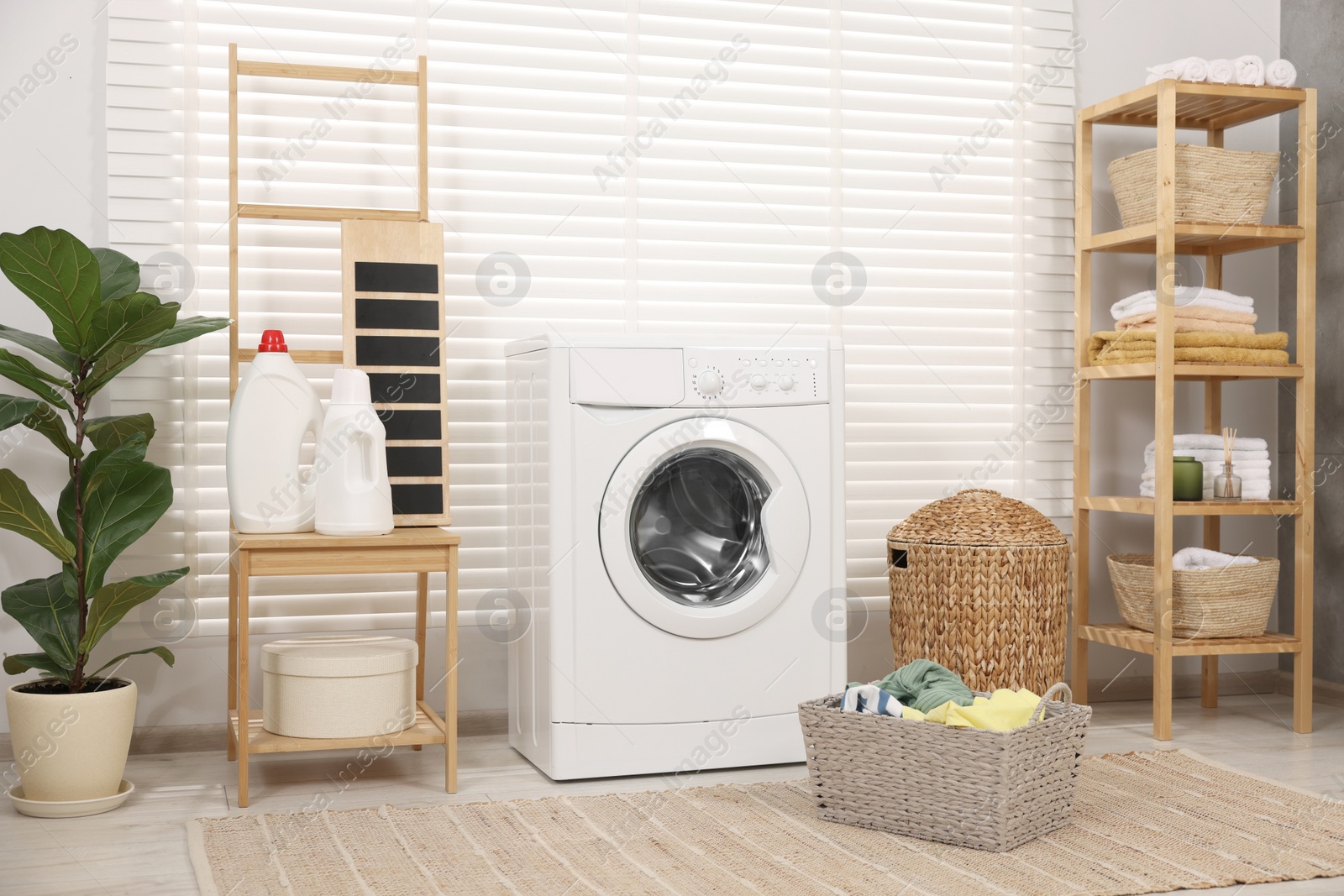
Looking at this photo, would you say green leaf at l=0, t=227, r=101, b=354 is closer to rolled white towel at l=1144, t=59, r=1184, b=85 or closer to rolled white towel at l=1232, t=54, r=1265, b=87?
rolled white towel at l=1144, t=59, r=1184, b=85

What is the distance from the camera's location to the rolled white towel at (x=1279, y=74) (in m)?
2.84

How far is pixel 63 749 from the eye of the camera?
2143 millimetres

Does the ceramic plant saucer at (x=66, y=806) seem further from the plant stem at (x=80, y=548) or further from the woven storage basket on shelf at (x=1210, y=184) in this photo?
the woven storage basket on shelf at (x=1210, y=184)

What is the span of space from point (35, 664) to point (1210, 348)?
8.71ft

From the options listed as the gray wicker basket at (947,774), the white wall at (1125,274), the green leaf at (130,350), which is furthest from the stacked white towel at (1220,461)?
the green leaf at (130,350)

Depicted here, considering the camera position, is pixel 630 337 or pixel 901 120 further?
pixel 901 120

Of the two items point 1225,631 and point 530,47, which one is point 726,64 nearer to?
point 530,47

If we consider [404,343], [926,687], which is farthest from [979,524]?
[404,343]

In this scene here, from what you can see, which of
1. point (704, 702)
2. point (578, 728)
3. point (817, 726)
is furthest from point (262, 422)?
point (817, 726)

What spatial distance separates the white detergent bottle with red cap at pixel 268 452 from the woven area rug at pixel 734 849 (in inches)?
22.3

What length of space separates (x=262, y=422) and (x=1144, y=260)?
7.76ft

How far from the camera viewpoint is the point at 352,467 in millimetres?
2271

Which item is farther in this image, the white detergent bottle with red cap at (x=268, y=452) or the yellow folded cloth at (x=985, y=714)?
the white detergent bottle with red cap at (x=268, y=452)

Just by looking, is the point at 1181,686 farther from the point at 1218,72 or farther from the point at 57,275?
the point at 57,275
